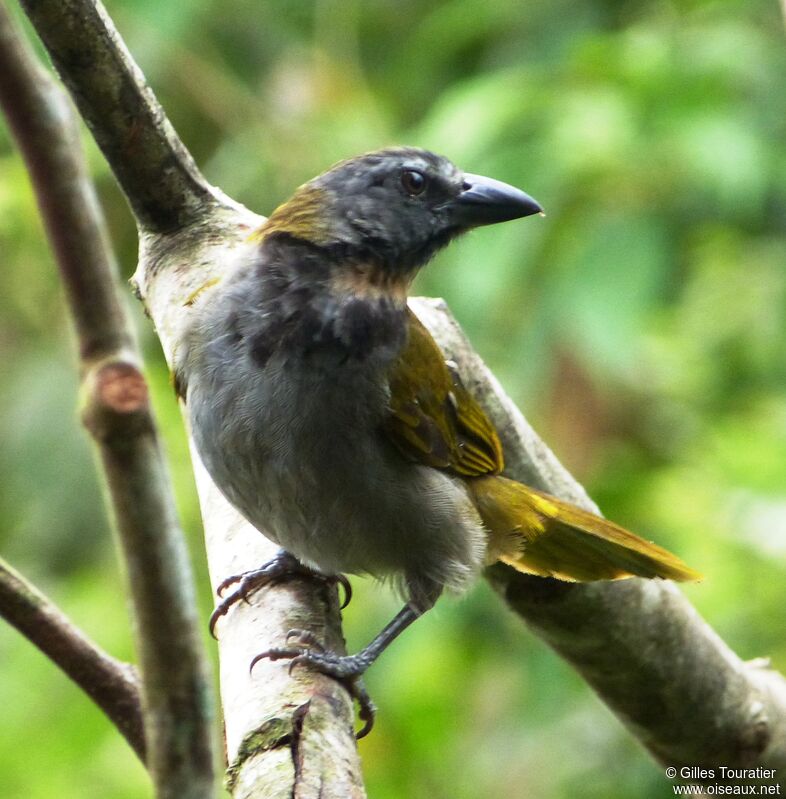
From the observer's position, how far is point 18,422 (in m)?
4.95

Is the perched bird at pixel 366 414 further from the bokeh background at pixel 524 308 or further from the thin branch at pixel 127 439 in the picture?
the thin branch at pixel 127 439

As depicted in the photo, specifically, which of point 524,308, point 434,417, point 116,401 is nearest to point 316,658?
point 434,417

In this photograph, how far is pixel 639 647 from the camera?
2973 millimetres

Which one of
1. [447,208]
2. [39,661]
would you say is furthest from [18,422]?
[447,208]

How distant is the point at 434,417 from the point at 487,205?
1.93 feet

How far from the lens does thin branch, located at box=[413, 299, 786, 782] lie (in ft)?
9.75

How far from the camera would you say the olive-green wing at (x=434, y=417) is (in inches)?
110

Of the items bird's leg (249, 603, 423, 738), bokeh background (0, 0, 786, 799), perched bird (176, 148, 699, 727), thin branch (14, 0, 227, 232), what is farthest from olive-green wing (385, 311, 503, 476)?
bokeh background (0, 0, 786, 799)

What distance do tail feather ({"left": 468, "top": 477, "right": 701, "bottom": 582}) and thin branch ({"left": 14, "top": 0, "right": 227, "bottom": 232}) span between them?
1.01 meters

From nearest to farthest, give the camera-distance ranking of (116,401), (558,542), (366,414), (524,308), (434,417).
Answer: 1. (116,401)
2. (366,414)
3. (434,417)
4. (558,542)
5. (524,308)

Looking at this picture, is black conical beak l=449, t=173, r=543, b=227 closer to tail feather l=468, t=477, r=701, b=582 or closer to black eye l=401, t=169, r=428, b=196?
black eye l=401, t=169, r=428, b=196

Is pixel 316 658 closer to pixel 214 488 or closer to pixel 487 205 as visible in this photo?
pixel 214 488

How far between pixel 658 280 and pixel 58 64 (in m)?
2.32

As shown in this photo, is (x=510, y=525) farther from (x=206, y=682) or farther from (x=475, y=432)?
(x=206, y=682)
